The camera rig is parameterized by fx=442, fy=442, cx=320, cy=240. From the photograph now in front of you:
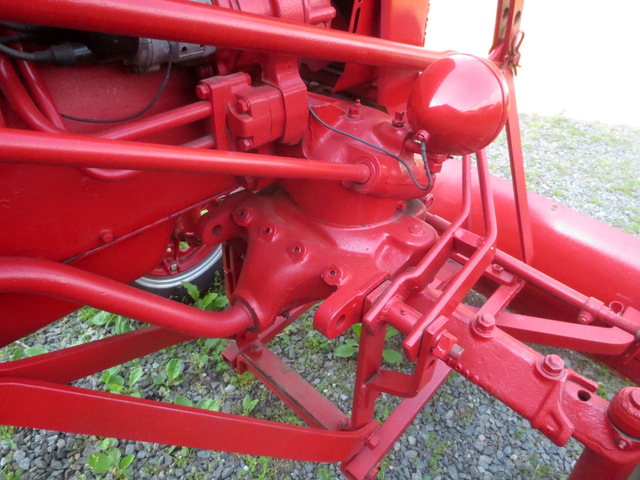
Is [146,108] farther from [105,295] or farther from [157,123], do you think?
[105,295]

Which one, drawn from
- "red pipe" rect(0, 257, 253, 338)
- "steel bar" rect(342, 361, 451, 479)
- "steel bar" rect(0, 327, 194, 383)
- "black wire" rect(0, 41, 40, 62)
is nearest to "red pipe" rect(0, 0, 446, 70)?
"black wire" rect(0, 41, 40, 62)

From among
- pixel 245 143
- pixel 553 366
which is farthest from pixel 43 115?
pixel 553 366

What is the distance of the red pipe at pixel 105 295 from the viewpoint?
0.89 m

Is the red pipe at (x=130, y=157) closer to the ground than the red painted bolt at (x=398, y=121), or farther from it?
farther from it

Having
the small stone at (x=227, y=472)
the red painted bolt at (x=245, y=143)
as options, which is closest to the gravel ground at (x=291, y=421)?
the small stone at (x=227, y=472)

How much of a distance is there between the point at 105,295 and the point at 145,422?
0.33 metres

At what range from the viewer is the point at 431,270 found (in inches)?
54.1

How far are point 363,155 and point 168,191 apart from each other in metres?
0.56

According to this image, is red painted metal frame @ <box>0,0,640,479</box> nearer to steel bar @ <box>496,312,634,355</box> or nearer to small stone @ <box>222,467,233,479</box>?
steel bar @ <box>496,312,634,355</box>

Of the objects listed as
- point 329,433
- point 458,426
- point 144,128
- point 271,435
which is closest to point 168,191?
point 144,128

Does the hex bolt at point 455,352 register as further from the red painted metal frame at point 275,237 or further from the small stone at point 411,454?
the small stone at point 411,454

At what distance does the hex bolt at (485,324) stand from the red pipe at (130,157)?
2.18 feet

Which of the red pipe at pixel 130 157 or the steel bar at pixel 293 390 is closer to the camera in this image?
the red pipe at pixel 130 157

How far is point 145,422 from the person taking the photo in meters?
1.08
